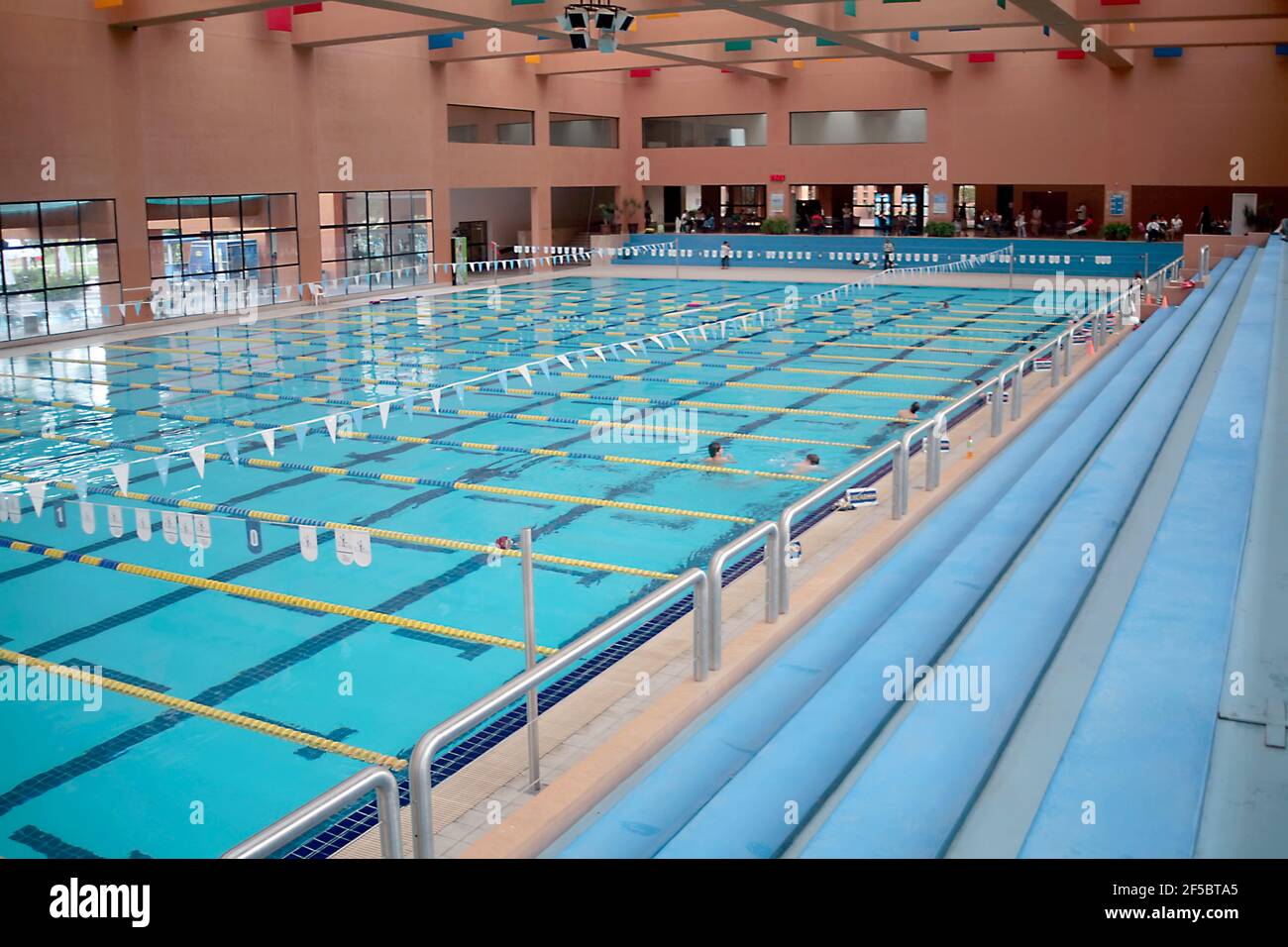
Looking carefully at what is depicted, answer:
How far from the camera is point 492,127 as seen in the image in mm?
33906

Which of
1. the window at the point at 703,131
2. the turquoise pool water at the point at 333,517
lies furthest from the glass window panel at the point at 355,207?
the window at the point at 703,131

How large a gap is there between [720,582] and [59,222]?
63.9 feet

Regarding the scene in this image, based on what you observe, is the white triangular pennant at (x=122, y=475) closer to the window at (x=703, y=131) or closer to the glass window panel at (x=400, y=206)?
the glass window panel at (x=400, y=206)

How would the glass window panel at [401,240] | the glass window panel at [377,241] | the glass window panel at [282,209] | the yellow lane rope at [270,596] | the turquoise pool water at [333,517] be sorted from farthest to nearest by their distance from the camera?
the glass window panel at [401,240] < the glass window panel at [377,241] < the glass window panel at [282,209] < the yellow lane rope at [270,596] < the turquoise pool water at [333,517]

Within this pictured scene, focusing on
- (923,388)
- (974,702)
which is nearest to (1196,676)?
(974,702)

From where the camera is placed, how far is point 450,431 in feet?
42.8

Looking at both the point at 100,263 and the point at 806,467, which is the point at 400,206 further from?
the point at 806,467

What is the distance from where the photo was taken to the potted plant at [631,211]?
3831 centimetres

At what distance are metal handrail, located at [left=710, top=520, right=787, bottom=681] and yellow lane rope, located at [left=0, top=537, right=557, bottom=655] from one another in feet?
6.18

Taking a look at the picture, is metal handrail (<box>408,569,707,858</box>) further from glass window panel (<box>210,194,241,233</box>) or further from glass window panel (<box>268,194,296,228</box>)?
glass window panel (<box>268,194,296,228</box>)

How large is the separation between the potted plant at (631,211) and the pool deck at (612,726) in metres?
31.5

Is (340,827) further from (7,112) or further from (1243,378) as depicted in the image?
(7,112)

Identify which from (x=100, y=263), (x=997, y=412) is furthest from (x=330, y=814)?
(x=100, y=263)

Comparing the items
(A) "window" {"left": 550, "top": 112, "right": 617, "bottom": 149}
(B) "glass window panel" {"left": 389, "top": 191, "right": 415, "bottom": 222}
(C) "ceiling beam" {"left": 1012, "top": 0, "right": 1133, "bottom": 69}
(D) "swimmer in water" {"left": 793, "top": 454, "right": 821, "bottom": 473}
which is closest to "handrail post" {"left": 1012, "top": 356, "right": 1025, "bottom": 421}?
(D) "swimmer in water" {"left": 793, "top": 454, "right": 821, "bottom": 473}
